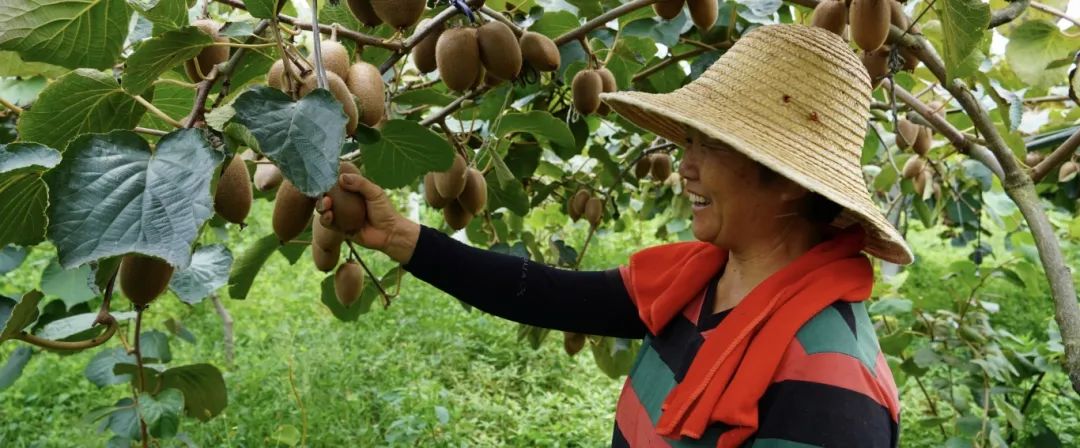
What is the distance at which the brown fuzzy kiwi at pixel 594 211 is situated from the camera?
241 cm

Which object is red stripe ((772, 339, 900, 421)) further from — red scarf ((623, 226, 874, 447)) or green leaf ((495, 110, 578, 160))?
green leaf ((495, 110, 578, 160))

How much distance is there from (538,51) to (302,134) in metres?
0.64

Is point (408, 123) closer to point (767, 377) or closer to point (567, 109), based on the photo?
point (767, 377)

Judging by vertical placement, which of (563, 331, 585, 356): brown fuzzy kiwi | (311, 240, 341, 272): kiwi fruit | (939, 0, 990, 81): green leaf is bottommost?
(563, 331, 585, 356): brown fuzzy kiwi

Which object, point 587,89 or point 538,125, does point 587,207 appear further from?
point 587,89

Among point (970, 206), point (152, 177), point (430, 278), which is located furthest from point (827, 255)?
point (970, 206)

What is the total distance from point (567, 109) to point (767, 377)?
42.7 inches

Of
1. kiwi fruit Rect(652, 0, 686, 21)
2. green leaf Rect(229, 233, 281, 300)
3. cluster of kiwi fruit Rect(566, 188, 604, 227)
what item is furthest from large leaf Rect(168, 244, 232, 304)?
cluster of kiwi fruit Rect(566, 188, 604, 227)

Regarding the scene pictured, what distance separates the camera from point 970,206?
11.5 ft

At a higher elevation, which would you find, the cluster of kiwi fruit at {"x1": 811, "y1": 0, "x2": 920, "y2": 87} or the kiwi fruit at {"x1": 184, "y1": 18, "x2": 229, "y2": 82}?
the cluster of kiwi fruit at {"x1": 811, "y1": 0, "x2": 920, "y2": 87}

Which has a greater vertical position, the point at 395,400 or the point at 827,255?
the point at 827,255

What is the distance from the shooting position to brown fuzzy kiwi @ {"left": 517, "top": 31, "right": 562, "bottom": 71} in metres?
1.41

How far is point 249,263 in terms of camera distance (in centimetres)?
174

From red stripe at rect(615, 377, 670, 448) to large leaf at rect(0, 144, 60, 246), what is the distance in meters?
0.78
